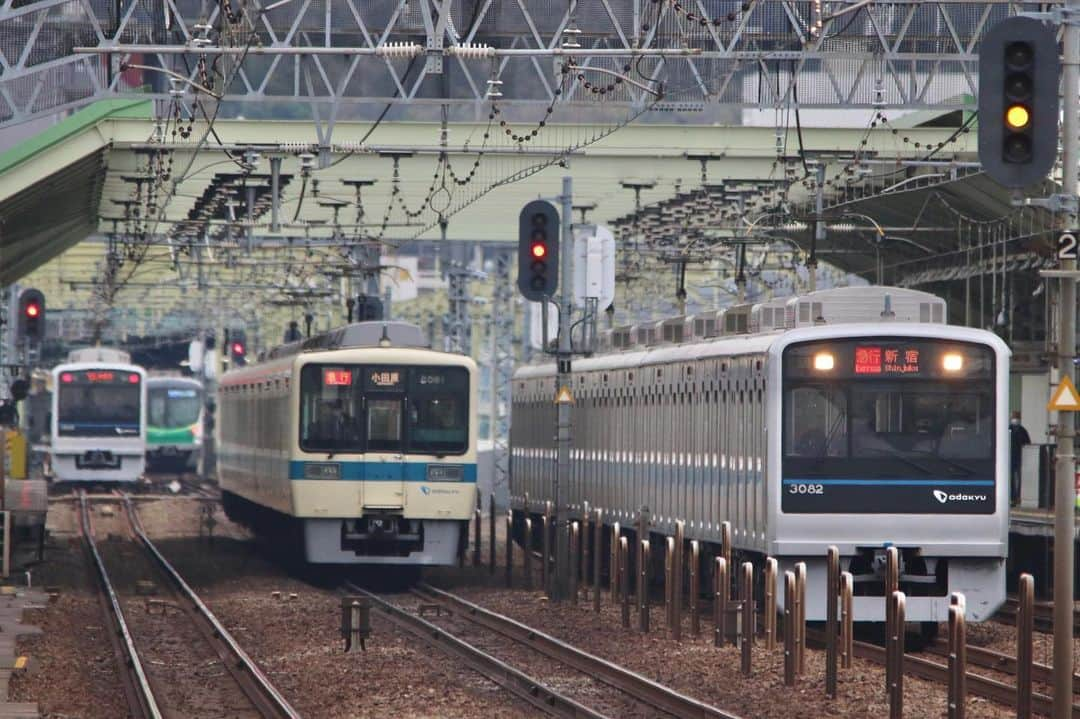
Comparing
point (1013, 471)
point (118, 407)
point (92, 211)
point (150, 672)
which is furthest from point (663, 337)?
point (118, 407)

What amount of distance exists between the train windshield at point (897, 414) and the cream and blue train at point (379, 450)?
7.76 m

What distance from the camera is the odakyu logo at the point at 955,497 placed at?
1827cm

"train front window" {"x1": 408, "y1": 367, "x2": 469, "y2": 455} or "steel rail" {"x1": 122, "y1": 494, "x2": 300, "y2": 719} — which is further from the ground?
"train front window" {"x1": 408, "y1": 367, "x2": 469, "y2": 455}

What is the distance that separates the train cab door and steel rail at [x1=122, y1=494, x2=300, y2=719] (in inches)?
92.9

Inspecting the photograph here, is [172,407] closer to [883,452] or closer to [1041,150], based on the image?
[883,452]

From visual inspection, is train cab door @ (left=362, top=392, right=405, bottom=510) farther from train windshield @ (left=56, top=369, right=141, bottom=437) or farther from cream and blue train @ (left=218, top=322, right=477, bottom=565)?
train windshield @ (left=56, top=369, right=141, bottom=437)

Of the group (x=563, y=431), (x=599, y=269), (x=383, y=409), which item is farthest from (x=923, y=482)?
(x=599, y=269)

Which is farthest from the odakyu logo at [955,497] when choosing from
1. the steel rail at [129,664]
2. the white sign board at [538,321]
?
the white sign board at [538,321]

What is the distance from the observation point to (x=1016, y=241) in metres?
30.6

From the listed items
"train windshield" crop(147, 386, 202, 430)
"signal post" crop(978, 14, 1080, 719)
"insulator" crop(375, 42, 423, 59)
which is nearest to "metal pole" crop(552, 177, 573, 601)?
"insulator" crop(375, 42, 423, 59)

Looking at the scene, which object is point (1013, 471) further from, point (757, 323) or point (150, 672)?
point (150, 672)

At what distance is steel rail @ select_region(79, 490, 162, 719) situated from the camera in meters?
15.1

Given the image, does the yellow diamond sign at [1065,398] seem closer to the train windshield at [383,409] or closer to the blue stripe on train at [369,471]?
the blue stripe on train at [369,471]

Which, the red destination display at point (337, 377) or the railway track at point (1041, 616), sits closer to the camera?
the railway track at point (1041, 616)
